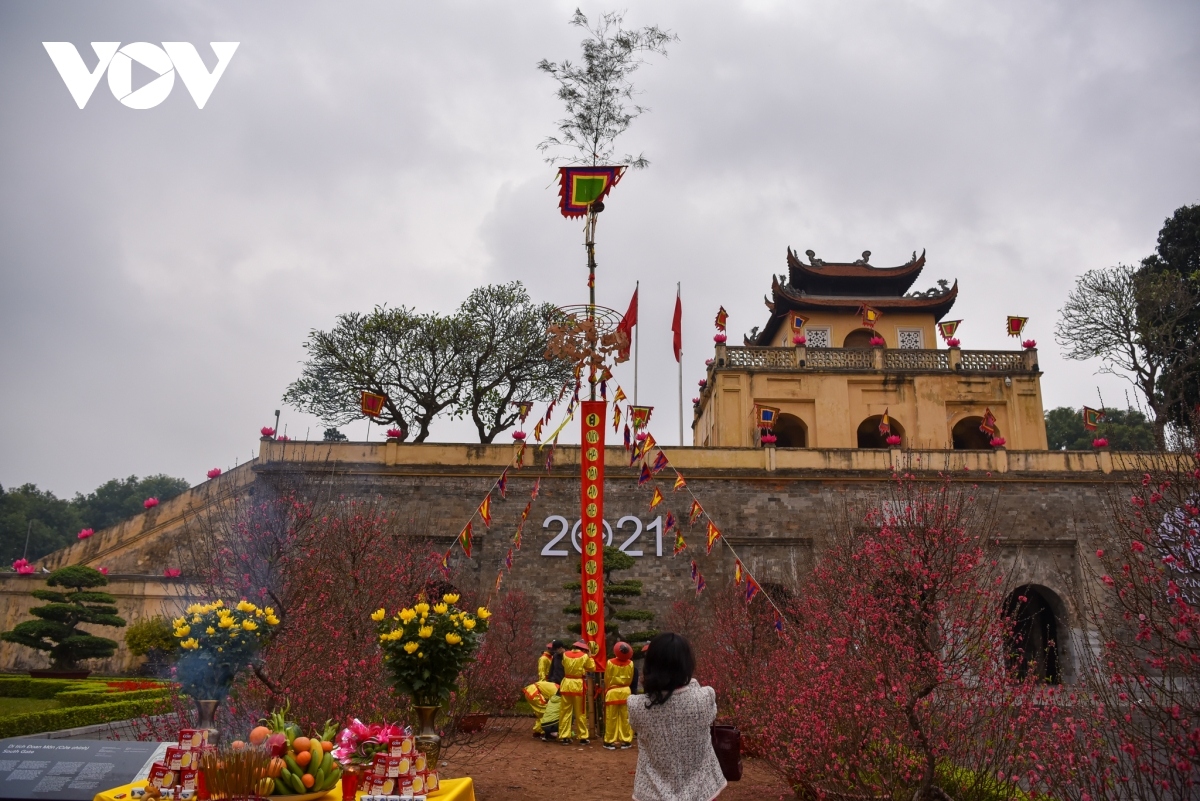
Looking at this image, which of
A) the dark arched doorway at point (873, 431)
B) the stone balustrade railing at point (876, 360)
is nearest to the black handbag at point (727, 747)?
the stone balustrade railing at point (876, 360)

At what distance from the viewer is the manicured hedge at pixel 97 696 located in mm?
11367

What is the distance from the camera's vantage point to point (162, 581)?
17.5 m

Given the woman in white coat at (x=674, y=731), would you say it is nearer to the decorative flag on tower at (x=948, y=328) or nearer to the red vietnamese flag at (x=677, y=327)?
the red vietnamese flag at (x=677, y=327)

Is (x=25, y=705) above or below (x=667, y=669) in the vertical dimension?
below

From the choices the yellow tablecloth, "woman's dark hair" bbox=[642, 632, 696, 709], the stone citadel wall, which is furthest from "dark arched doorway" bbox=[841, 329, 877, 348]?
"woman's dark hair" bbox=[642, 632, 696, 709]

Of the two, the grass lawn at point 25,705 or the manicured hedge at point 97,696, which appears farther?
the grass lawn at point 25,705

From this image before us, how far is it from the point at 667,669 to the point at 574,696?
7.23 metres

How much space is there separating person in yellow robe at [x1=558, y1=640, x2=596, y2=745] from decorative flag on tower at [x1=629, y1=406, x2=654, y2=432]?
2.98m

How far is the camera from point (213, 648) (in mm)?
5625

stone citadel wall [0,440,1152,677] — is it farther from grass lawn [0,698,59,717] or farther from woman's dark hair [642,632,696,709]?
woman's dark hair [642,632,696,709]

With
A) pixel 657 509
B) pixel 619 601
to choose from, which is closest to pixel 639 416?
pixel 619 601

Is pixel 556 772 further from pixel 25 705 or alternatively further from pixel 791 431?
pixel 791 431

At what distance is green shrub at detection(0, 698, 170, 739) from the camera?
9617 mm

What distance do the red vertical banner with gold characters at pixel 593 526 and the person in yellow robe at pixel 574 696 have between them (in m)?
0.34
